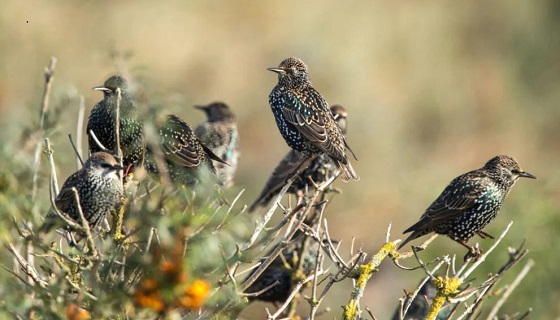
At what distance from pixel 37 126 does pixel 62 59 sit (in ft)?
46.7

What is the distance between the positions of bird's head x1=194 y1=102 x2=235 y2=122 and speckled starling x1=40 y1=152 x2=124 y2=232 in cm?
464

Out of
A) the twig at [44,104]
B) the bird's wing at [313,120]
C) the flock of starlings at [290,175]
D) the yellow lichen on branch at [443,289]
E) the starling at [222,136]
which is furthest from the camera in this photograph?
the starling at [222,136]

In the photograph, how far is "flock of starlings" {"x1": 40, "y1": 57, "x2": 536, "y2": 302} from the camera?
16.8 ft

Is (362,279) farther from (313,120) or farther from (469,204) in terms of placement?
(313,120)

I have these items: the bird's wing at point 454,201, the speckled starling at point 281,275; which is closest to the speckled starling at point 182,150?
the speckled starling at point 281,275

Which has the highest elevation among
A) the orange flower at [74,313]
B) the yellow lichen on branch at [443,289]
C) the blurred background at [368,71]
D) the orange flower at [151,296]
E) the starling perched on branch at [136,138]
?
the blurred background at [368,71]

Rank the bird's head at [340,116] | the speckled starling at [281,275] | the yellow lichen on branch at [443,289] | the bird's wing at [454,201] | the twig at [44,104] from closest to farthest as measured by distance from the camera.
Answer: the twig at [44,104]
the yellow lichen on branch at [443,289]
the bird's wing at [454,201]
the speckled starling at [281,275]
the bird's head at [340,116]

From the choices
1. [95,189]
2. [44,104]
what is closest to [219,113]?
[95,189]

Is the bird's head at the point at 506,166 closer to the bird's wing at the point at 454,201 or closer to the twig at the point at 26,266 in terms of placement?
the bird's wing at the point at 454,201

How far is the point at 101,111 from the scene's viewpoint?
19.7 feet

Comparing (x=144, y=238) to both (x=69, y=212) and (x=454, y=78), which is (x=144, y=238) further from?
(x=454, y=78)

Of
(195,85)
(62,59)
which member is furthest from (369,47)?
(62,59)

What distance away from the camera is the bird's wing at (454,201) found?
20.8 ft

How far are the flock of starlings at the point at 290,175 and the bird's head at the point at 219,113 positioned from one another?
1680mm
